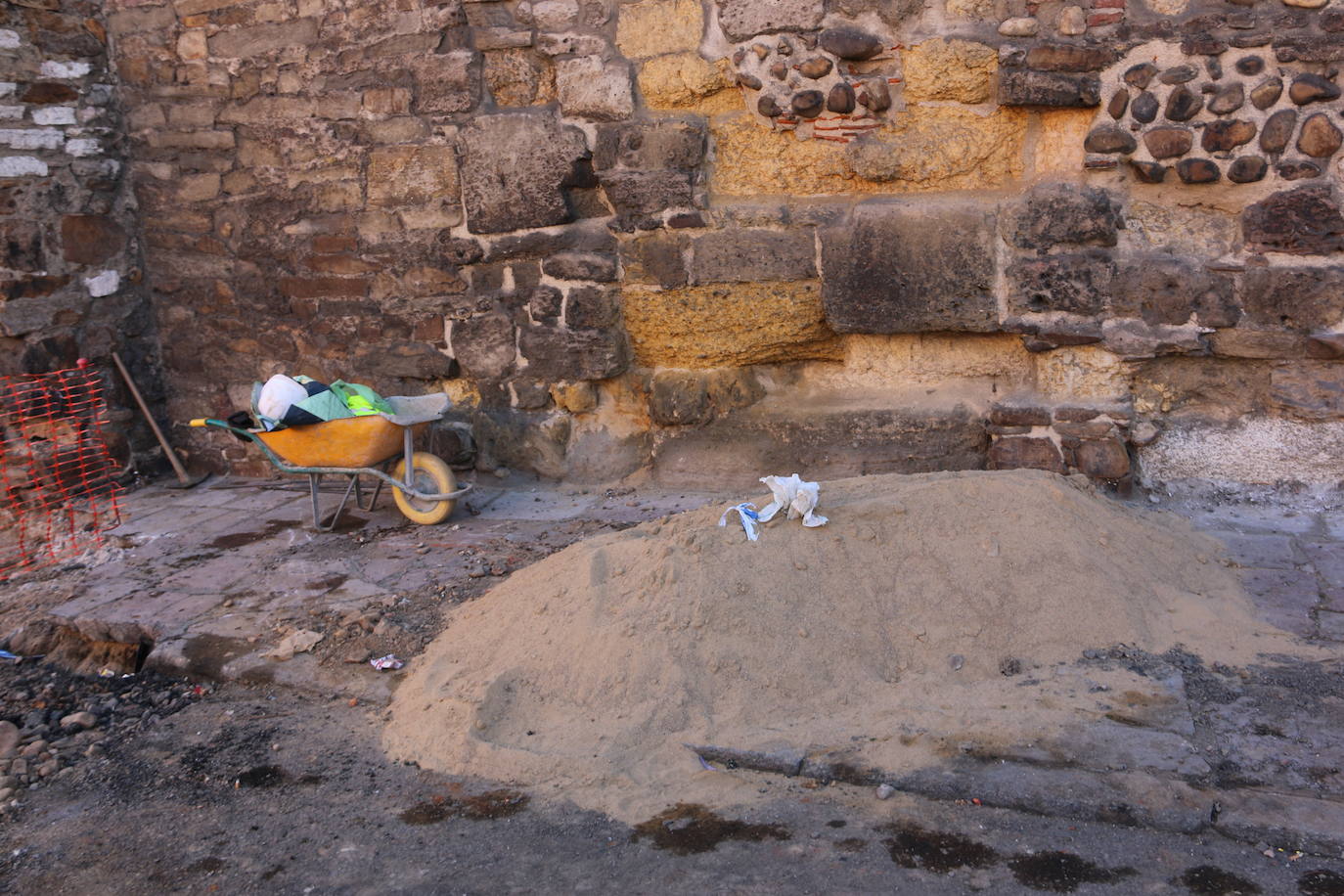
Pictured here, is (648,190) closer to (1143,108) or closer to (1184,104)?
(1143,108)

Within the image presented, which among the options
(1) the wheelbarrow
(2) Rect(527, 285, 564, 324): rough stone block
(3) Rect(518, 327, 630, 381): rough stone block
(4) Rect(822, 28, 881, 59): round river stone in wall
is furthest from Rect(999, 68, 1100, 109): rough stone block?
(1) the wheelbarrow

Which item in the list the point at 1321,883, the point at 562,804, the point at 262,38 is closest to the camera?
the point at 1321,883

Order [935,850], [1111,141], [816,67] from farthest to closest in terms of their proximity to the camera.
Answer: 1. [816,67]
2. [1111,141]
3. [935,850]

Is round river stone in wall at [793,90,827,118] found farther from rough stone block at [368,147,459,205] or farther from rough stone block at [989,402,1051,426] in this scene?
rough stone block at [368,147,459,205]

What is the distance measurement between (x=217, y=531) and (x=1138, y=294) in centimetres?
404

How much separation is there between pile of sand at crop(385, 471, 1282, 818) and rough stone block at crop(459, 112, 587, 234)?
196cm

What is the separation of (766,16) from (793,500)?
2121mm

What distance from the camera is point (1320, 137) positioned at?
3.95 meters

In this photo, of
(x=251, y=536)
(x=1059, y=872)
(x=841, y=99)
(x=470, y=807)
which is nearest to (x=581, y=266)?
(x=841, y=99)

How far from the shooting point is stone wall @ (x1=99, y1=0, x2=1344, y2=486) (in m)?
4.15

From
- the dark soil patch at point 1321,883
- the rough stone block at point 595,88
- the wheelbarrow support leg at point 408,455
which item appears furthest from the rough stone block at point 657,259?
the dark soil patch at point 1321,883

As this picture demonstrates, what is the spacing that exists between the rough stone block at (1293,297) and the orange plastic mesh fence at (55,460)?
497 cm

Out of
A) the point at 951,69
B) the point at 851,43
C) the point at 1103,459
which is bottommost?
the point at 1103,459

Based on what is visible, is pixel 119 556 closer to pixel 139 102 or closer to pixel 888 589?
pixel 139 102
